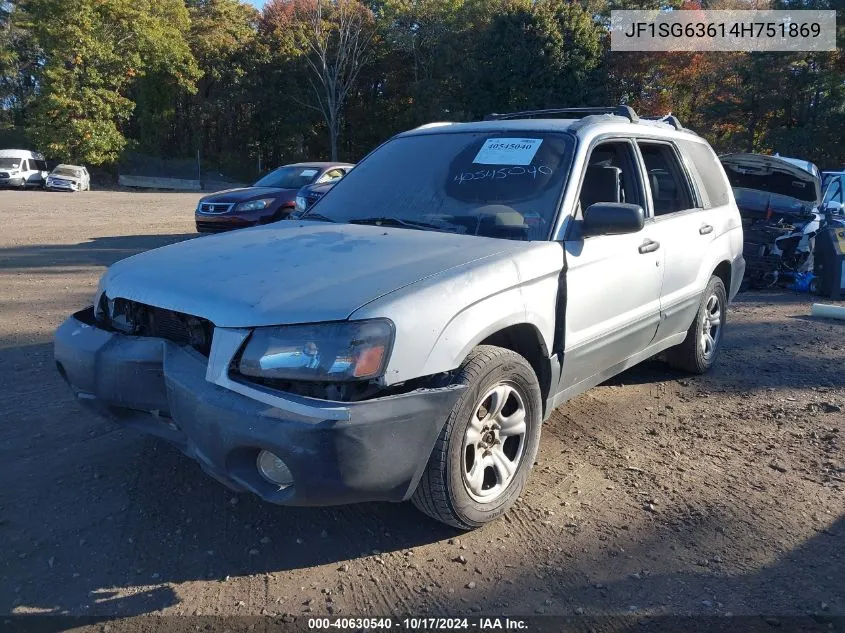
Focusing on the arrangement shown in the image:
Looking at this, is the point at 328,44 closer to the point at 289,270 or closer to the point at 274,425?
the point at 289,270

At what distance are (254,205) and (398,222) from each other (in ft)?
26.0

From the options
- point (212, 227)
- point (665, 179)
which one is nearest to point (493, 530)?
point (665, 179)

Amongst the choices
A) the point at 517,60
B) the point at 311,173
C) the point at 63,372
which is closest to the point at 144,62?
the point at 517,60

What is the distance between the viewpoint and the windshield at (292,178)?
40.8 ft

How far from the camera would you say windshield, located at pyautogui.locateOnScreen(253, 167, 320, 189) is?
12430 millimetres

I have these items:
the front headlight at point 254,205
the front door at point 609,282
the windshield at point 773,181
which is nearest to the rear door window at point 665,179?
the front door at point 609,282

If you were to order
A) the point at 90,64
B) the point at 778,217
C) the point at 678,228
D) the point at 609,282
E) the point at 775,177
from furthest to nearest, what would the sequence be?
the point at 90,64, the point at 775,177, the point at 778,217, the point at 678,228, the point at 609,282

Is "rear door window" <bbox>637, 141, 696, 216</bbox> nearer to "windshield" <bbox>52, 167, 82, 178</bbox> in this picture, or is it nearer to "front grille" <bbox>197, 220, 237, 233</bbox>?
"front grille" <bbox>197, 220, 237, 233</bbox>

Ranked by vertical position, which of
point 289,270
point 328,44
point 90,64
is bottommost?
point 289,270

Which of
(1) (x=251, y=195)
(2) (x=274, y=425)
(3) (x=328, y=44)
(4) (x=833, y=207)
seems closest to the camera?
(2) (x=274, y=425)

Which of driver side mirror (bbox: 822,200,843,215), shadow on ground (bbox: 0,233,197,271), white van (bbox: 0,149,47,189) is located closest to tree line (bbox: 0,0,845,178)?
white van (bbox: 0,149,47,189)

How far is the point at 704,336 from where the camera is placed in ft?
18.4

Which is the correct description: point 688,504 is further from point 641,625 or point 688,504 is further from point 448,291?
point 448,291

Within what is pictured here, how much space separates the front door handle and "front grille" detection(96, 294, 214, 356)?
2.52 meters
